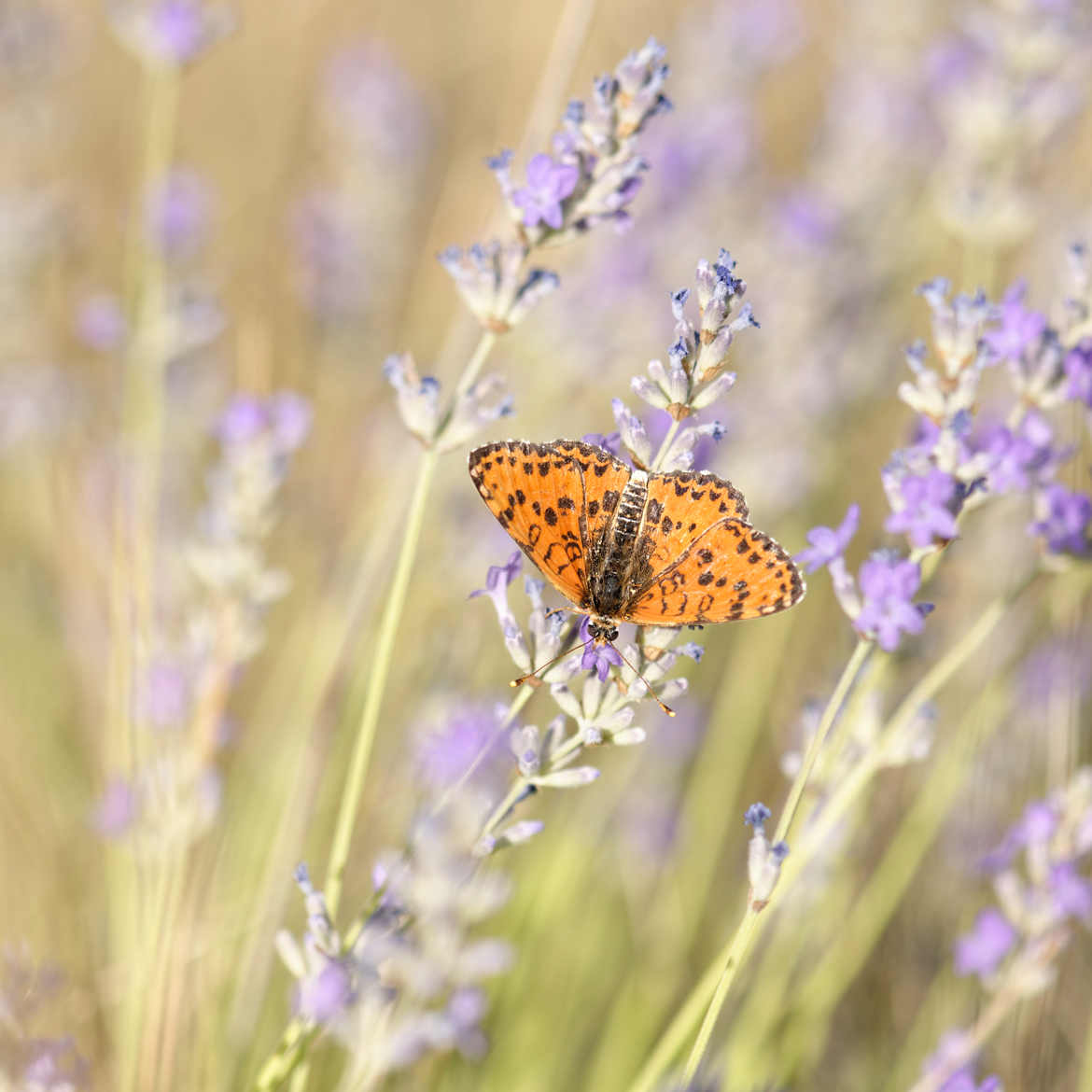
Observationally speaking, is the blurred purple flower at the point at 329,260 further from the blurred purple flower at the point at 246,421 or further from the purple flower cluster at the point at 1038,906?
the purple flower cluster at the point at 1038,906

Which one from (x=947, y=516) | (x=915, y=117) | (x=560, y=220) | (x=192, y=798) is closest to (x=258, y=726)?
(x=192, y=798)

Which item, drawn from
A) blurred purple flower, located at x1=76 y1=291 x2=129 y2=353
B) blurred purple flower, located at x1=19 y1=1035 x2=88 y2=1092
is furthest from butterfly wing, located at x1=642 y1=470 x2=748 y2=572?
blurred purple flower, located at x1=76 y1=291 x2=129 y2=353

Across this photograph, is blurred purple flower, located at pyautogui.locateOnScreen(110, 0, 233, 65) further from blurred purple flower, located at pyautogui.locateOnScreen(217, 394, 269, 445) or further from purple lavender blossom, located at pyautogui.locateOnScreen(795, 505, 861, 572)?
purple lavender blossom, located at pyautogui.locateOnScreen(795, 505, 861, 572)

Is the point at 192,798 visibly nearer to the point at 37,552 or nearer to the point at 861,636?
the point at 861,636

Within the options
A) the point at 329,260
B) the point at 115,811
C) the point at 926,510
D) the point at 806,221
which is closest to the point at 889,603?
the point at 926,510

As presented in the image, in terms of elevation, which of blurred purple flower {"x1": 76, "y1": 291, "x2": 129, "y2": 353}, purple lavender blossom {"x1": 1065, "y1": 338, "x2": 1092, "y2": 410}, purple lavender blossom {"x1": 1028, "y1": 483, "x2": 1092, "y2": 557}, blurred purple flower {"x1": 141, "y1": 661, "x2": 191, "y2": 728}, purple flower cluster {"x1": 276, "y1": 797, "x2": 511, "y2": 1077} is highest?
blurred purple flower {"x1": 76, "y1": 291, "x2": 129, "y2": 353}

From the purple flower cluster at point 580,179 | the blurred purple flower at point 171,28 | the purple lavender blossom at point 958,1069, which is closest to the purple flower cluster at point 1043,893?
the purple lavender blossom at point 958,1069

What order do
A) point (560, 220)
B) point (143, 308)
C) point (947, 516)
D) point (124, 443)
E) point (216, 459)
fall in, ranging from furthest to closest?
1. point (216, 459)
2. point (124, 443)
3. point (143, 308)
4. point (560, 220)
5. point (947, 516)
